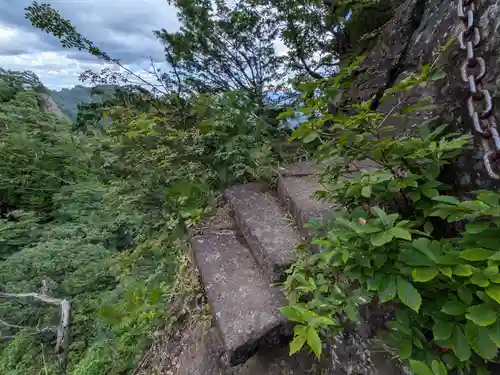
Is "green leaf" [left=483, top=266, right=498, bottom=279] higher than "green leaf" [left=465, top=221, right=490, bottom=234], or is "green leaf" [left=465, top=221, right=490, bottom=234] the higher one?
"green leaf" [left=465, top=221, right=490, bottom=234]

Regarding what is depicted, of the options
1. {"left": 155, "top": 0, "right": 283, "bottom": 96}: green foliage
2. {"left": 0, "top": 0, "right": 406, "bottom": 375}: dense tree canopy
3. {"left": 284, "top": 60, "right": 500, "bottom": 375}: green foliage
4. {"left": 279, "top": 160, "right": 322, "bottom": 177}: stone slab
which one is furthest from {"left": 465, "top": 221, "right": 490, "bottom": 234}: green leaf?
{"left": 155, "top": 0, "right": 283, "bottom": 96}: green foliage

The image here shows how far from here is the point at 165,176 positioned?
82.0 inches

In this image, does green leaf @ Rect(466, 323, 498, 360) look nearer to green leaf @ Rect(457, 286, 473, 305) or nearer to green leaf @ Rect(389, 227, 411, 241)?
green leaf @ Rect(457, 286, 473, 305)

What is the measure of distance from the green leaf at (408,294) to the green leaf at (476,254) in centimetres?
12

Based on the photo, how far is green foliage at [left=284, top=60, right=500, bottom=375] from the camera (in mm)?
559

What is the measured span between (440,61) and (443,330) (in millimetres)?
890

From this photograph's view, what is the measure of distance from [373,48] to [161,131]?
1689mm

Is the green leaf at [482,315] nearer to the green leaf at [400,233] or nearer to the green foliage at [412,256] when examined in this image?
the green foliage at [412,256]

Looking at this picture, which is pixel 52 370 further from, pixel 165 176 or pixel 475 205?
pixel 475 205

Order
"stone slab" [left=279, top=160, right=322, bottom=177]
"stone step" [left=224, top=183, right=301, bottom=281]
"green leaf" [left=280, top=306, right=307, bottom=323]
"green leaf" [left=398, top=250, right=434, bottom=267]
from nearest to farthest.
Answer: "green leaf" [left=398, top=250, right=434, bottom=267], "green leaf" [left=280, top=306, right=307, bottom=323], "stone step" [left=224, top=183, right=301, bottom=281], "stone slab" [left=279, top=160, right=322, bottom=177]

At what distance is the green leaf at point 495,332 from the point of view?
1.65 ft

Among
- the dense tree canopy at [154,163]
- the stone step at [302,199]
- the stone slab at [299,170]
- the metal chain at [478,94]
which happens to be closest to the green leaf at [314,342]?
the metal chain at [478,94]

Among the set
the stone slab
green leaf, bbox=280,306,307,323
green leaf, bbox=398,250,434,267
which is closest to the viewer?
green leaf, bbox=398,250,434,267

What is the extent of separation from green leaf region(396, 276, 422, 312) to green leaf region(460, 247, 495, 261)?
0.39ft
